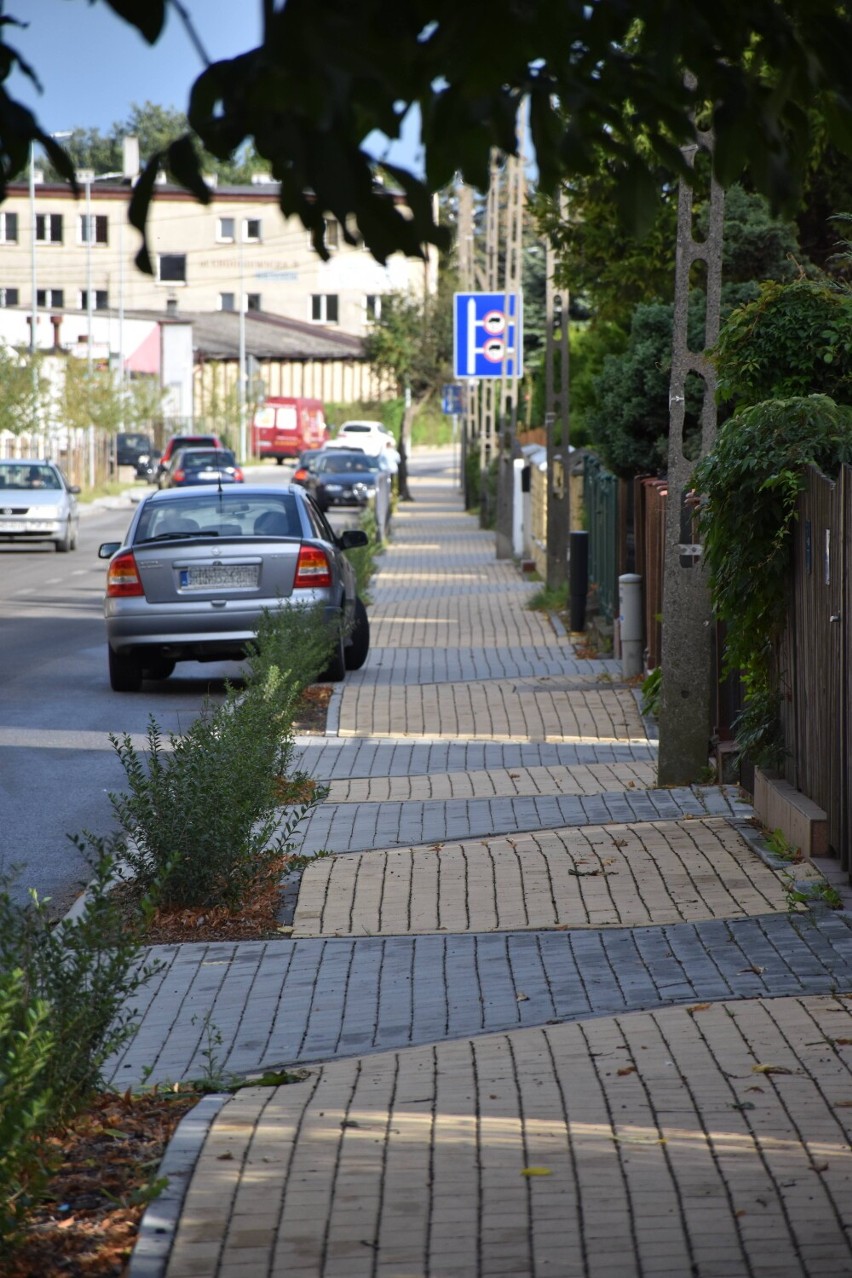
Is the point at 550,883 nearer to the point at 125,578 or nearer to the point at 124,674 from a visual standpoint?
the point at 125,578

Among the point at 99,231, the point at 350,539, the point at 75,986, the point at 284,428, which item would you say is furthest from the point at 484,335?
the point at 99,231

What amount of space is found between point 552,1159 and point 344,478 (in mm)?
47540

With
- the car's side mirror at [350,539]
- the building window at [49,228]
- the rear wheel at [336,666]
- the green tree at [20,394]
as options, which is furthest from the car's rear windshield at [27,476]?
the building window at [49,228]

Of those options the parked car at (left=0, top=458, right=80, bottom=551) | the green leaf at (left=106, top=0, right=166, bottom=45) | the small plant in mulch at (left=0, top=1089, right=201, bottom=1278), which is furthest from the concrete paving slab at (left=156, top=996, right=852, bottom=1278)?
the parked car at (left=0, top=458, right=80, bottom=551)

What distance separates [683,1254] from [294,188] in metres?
2.35

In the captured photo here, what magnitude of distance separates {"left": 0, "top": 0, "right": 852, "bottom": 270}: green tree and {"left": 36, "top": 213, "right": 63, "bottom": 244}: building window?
10436 centimetres

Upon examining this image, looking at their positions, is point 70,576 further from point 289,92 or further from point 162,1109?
point 289,92

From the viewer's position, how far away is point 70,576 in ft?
99.7

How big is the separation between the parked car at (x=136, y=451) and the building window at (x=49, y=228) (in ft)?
82.4

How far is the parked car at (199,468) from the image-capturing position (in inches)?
2162

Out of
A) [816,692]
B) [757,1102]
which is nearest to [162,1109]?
[757,1102]

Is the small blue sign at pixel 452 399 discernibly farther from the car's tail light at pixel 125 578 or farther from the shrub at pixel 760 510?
the shrub at pixel 760 510

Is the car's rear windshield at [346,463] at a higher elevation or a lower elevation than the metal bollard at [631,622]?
higher

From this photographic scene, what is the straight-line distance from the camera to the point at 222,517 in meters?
16.3
